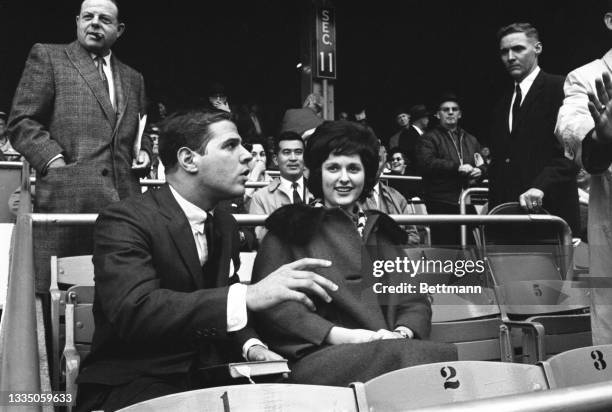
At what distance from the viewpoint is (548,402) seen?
1160 millimetres

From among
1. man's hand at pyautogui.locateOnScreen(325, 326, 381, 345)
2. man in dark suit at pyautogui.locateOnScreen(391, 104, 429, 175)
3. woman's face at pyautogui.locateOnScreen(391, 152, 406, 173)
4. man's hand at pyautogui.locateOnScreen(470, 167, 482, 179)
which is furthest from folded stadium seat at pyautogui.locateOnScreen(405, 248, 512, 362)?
woman's face at pyautogui.locateOnScreen(391, 152, 406, 173)

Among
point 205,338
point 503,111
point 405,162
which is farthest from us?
point 405,162

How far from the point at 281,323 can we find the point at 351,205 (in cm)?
58

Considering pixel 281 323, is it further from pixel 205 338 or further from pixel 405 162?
pixel 405 162

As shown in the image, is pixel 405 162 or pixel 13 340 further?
pixel 405 162

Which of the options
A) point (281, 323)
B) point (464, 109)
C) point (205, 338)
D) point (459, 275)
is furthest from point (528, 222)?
point (464, 109)

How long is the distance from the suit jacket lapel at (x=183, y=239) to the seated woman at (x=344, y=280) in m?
0.35

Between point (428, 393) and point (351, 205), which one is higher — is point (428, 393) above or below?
below

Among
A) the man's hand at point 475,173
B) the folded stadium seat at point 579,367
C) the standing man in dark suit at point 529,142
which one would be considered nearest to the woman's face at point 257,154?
the man's hand at point 475,173

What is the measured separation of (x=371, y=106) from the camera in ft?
43.2

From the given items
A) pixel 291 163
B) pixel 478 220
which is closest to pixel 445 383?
pixel 478 220

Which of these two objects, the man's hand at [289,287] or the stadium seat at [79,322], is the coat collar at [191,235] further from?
the stadium seat at [79,322]

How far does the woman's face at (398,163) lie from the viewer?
8.14 metres

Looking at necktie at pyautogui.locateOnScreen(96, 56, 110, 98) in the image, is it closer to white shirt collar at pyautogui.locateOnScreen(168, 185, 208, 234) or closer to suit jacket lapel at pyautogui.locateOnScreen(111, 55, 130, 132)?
suit jacket lapel at pyautogui.locateOnScreen(111, 55, 130, 132)
